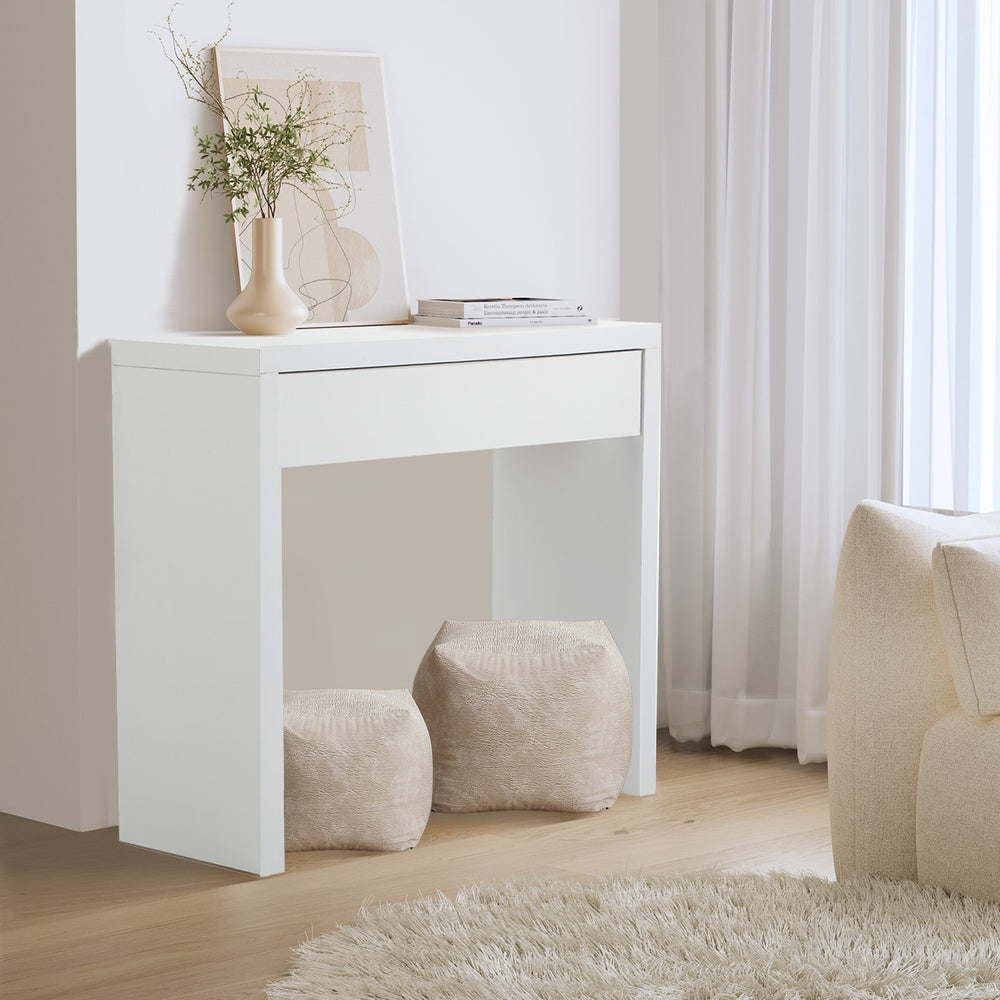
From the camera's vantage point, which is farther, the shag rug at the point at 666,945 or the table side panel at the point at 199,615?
the table side panel at the point at 199,615

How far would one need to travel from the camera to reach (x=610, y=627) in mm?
3400

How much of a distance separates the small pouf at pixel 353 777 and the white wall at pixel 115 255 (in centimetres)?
39

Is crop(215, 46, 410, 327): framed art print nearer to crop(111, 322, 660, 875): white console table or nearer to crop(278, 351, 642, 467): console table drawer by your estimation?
crop(111, 322, 660, 875): white console table

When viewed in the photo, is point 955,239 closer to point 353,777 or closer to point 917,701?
point 917,701

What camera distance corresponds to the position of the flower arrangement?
3020 mm

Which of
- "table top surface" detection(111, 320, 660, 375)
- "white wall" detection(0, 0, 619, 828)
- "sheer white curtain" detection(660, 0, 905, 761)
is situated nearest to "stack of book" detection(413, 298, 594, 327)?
"table top surface" detection(111, 320, 660, 375)

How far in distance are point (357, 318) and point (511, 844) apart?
103 centimetres

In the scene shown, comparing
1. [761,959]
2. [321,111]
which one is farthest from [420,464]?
[761,959]

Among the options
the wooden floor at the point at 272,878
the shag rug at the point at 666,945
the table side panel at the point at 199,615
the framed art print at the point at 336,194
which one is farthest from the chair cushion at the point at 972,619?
the framed art print at the point at 336,194

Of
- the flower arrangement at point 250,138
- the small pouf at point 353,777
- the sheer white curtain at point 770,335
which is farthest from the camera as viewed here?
the sheer white curtain at point 770,335

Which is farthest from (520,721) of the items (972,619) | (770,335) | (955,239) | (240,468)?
(955,239)

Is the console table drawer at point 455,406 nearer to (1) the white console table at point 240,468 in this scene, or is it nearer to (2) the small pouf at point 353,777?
(1) the white console table at point 240,468

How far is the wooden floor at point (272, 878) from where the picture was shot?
92.6 inches

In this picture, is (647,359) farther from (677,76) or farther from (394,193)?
(677,76)
